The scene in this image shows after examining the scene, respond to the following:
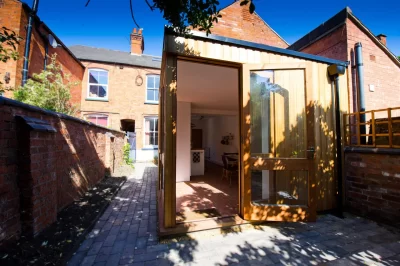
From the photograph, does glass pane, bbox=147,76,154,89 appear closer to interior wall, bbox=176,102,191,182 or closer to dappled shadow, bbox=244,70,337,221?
interior wall, bbox=176,102,191,182

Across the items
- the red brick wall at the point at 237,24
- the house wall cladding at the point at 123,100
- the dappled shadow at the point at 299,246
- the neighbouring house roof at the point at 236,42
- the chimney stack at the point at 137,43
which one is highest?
the chimney stack at the point at 137,43

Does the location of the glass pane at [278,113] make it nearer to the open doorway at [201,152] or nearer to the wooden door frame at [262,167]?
the wooden door frame at [262,167]

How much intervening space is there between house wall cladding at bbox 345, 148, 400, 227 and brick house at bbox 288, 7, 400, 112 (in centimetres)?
161

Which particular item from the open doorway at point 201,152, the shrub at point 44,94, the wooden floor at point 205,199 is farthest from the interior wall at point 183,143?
the shrub at point 44,94

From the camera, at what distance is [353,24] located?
4688 millimetres

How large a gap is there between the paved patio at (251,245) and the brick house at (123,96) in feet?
28.5

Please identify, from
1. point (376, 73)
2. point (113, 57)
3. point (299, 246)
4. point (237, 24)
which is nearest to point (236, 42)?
point (299, 246)

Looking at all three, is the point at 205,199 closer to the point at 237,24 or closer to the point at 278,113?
the point at 278,113

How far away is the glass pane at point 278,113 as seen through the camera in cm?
313

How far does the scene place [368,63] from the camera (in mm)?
4895

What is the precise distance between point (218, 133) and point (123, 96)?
668 cm

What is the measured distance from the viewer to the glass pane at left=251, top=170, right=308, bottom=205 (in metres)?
3.08

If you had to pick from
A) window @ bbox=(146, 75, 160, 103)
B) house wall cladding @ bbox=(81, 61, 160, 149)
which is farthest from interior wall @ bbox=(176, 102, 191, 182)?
window @ bbox=(146, 75, 160, 103)

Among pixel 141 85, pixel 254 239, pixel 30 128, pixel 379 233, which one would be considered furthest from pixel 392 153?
pixel 141 85
